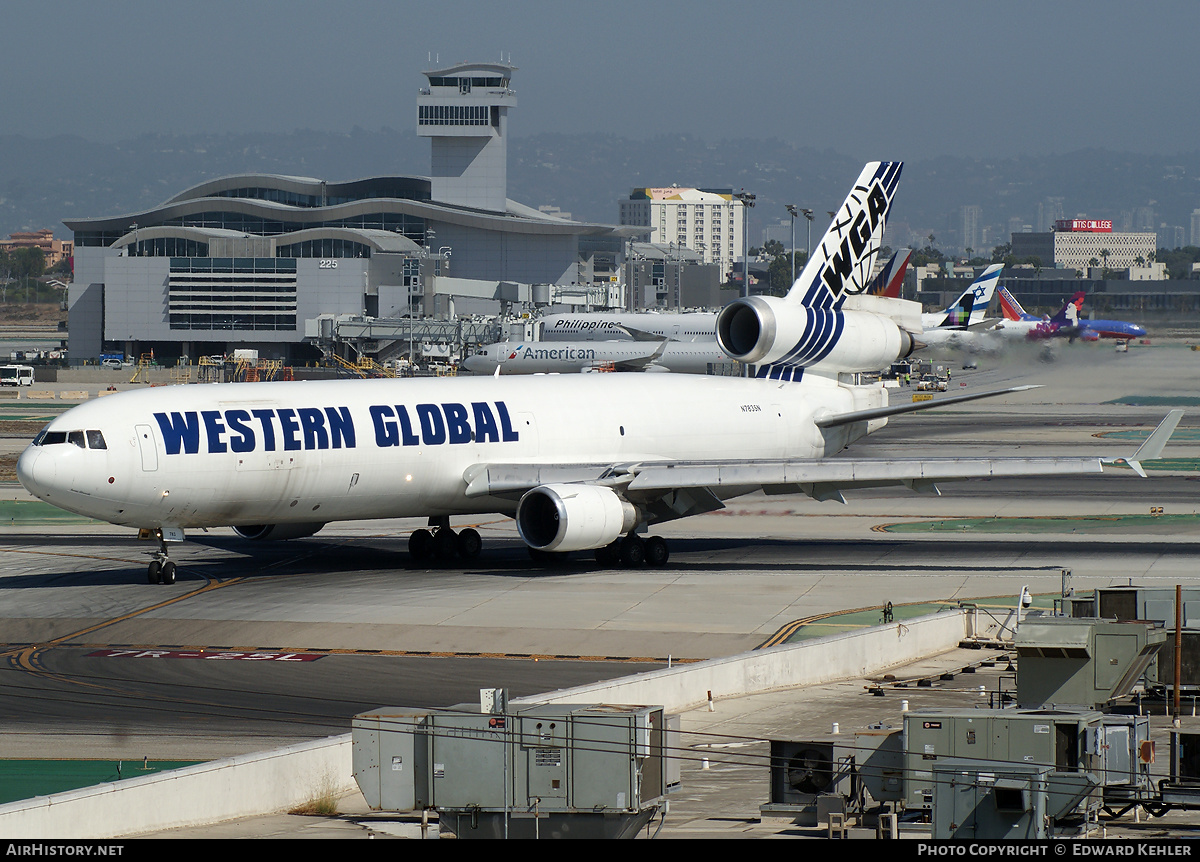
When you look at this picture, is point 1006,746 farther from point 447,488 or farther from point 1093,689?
point 447,488

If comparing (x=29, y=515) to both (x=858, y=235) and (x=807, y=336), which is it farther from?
(x=858, y=235)

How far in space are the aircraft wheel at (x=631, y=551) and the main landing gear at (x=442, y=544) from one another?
477cm

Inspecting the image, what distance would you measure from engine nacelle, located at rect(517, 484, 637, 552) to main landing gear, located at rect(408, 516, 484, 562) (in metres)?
4.31

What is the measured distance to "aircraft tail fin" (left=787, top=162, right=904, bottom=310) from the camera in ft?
167

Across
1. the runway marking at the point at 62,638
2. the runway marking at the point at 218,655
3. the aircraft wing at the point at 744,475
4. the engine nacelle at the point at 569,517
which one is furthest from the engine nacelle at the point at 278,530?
the runway marking at the point at 218,655

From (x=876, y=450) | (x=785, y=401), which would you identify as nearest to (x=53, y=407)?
(x=876, y=450)

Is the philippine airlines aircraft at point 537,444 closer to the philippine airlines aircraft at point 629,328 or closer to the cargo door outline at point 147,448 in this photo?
the cargo door outline at point 147,448

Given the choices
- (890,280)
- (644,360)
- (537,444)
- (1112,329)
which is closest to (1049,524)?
(890,280)

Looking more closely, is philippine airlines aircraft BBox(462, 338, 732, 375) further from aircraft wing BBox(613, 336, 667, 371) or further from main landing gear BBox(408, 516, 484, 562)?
main landing gear BBox(408, 516, 484, 562)

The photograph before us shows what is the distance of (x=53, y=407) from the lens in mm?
116125

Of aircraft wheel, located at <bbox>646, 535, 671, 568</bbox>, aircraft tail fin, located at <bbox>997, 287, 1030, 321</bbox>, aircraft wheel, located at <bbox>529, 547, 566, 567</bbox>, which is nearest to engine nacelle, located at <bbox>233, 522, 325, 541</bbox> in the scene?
aircraft wheel, located at <bbox>529, 547, 566, 567</bbox>

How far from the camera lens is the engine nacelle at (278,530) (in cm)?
4384

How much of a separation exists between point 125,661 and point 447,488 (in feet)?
43.8

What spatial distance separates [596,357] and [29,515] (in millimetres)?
81910
